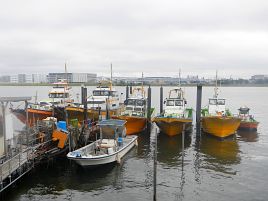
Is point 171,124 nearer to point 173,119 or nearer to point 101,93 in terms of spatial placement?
point 173,119

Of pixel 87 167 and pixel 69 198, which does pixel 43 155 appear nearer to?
pixel 87 167

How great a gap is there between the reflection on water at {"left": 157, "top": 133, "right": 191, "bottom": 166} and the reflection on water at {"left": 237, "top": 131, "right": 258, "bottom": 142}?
5734 mm

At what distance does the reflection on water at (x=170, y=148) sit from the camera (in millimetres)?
23070

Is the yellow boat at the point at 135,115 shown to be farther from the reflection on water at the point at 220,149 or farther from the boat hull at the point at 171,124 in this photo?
the reflection on water at the point at 220,149

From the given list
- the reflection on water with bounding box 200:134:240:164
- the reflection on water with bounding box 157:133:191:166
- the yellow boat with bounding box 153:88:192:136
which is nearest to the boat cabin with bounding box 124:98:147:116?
the yellow boat with bounding box 153:88:192:136

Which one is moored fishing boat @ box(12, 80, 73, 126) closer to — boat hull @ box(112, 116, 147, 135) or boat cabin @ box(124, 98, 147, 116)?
boat hull @ box(112, 116, 147, 135)

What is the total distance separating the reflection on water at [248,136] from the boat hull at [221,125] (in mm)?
1894

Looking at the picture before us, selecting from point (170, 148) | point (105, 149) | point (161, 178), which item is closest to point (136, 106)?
point (170, 148)

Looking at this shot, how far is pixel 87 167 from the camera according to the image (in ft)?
64.0

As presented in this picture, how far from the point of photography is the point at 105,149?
21.2 m

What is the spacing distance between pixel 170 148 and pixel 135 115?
7.01 meters

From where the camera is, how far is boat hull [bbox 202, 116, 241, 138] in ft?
96.9

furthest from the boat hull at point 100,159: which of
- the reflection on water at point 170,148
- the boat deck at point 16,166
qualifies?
the reflection on water at point 170,148

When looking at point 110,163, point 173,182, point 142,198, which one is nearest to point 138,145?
point 110,163
